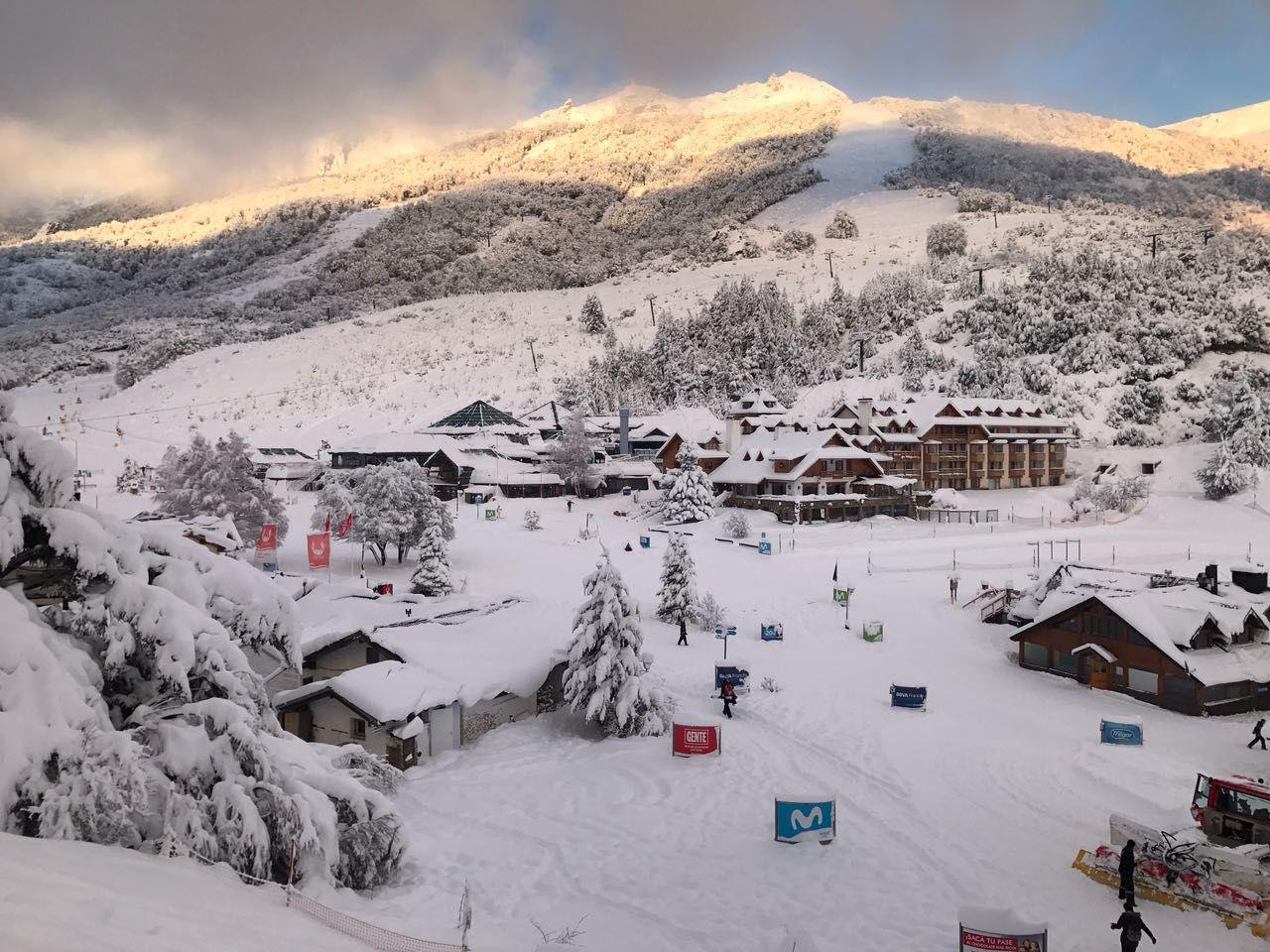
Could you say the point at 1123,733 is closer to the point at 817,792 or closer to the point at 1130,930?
the point at 817,792

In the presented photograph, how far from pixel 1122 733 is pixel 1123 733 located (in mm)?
27

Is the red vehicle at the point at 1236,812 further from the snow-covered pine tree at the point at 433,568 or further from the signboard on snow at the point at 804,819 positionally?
the snow-covered pine tree at the point at 433,568

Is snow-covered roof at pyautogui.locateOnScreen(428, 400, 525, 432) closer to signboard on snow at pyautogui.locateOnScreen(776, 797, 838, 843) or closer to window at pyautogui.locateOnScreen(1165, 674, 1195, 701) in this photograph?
window at pyautogui.locateOnScreen(1165, 674, 1195, 701)

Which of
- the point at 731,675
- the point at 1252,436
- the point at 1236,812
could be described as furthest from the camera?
the point at 1252,436

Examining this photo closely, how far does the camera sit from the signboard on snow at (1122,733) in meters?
21.8

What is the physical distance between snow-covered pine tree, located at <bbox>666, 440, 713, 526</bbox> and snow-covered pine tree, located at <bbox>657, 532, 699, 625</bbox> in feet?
62.4

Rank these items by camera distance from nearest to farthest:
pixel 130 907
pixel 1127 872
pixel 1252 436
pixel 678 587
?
pixel 130 907
pixel 1127 872
pixel 678 587
pixel 1252 436

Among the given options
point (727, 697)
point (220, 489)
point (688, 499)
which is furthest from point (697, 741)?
point (688, 499)

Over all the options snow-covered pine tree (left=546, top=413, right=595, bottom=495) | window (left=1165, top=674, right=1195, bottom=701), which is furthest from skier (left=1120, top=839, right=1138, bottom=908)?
snow-covered pine tree (left=546, top=413, right=595, bottom=495)

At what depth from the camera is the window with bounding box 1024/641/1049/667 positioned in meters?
29.6

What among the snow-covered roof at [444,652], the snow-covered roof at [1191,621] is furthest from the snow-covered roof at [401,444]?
the snow-covered roof at [1191,621]

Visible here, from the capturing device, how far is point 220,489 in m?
40.3

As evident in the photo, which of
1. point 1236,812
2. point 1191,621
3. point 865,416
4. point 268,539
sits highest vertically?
point 865,416

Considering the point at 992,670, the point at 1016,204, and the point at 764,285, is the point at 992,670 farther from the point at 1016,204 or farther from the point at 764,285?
the point at 1016,204
